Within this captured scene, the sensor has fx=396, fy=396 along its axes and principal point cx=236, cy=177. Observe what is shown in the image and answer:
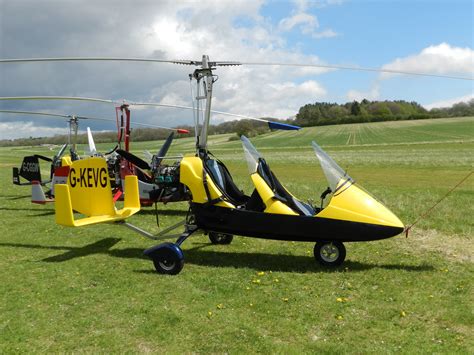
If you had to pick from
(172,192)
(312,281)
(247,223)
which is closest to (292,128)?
(247,223)

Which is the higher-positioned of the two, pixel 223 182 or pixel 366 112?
pixel 366 112

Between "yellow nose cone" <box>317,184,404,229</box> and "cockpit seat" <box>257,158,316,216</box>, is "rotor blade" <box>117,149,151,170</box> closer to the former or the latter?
"cockpit seat" <box>257,158,316,216</box>

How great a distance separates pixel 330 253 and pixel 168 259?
2.75m

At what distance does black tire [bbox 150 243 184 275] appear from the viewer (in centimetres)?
668

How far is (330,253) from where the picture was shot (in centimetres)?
673

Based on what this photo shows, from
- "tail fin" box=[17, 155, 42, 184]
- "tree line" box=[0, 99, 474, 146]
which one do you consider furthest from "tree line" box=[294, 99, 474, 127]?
"tail fin" box=[17, 155, 42, 184]

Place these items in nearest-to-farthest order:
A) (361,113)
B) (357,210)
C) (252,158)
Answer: (357,210), (252,158), (361,113)

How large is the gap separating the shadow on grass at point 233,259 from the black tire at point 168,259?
0.24 meters

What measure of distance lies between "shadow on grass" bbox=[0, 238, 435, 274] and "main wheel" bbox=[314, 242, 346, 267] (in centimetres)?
12

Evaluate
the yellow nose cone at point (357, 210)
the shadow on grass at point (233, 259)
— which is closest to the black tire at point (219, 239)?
the shadow on grass at point (233, 259)

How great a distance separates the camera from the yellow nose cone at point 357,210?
6266mm

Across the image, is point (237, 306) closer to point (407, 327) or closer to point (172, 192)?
point (407, 327)

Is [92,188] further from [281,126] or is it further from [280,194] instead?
[281,126]

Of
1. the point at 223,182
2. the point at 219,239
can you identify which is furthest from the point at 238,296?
the point at 219,239
